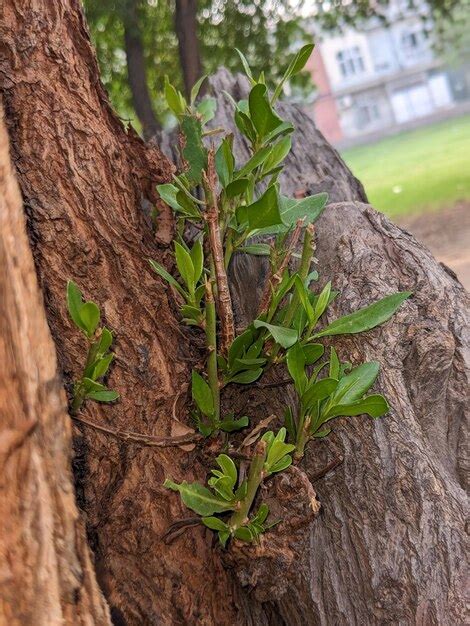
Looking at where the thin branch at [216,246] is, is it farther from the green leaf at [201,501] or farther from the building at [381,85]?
the building at [381,85]

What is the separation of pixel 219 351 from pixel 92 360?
0.22m

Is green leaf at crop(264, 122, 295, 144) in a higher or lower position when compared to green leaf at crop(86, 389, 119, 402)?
higher

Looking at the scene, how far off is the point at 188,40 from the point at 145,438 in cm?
586

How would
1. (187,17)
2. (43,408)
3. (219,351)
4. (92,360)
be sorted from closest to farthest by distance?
(43,408), (92,360), (219,351), (187,17)

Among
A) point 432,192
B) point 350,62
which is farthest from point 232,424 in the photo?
point 350,62

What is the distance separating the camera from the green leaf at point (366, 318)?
3.39ft

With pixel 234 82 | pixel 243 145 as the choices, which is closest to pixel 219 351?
pixel 243 145

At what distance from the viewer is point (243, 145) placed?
77.9 inches

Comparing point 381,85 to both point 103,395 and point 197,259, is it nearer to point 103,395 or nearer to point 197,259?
point 197,259

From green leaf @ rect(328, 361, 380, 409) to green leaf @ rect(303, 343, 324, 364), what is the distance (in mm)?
50

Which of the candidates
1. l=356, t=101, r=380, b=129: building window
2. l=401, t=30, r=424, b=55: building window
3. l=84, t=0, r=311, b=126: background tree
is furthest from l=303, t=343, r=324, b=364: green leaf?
l=356, t=101, r=380, b=129: building window

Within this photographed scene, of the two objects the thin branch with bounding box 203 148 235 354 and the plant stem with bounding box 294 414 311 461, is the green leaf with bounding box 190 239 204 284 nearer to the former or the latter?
the thin branch with bounding box 203 148 235 354

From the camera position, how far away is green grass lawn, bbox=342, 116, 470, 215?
1138cm

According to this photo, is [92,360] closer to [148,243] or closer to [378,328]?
[148,243]
